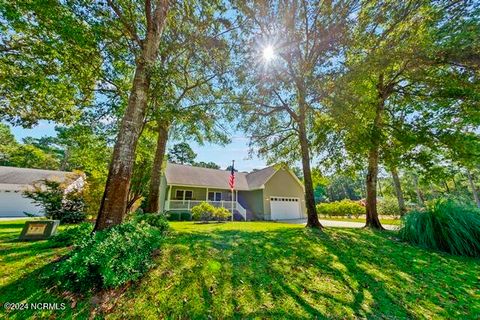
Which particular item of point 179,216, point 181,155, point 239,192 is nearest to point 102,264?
point 179,216

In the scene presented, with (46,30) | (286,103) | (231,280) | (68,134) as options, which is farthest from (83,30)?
(286,103)

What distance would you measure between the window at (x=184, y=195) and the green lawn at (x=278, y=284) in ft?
44.2

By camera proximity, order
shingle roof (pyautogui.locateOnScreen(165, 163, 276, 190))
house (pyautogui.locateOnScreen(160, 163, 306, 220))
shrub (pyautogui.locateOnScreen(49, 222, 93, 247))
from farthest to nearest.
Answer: shingle roof (pyautogui.locateOnScreen(165, 163, 276, 190)) < house (pyautogui.locateOnScreen(160, 163, 306, 220)) < shrub (pyautogui.locateOnScreen(49, 222, 93, 247))

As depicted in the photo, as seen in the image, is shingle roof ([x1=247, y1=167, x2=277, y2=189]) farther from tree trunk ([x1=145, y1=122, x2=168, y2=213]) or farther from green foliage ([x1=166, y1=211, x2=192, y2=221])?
tree trunk ([x1=145, y1=122, x2=168, y2=213])

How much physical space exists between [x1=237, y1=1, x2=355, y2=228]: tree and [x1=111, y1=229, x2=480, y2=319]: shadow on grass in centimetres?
421

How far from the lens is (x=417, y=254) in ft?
17.7

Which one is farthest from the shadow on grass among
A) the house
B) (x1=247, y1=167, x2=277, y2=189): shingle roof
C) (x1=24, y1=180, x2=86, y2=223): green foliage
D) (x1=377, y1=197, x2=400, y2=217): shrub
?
(x1=377, y1=197, x2=400, y2=217): shrub

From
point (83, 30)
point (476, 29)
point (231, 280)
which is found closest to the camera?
point (231, 280)

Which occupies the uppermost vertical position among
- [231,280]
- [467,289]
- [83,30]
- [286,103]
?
[286,103]

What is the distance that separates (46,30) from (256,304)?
7.67 meters

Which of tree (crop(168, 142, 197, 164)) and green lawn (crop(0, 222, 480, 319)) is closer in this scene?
green lawn (crop(0, 222, 480, 319))

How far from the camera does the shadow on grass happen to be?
9.53 feet

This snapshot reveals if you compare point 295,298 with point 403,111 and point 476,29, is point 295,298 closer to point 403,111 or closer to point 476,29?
point 476,29

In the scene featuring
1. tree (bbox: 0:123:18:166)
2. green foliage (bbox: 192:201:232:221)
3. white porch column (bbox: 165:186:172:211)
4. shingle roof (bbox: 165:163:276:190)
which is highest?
tree (bbox: 0:123:18:166)
